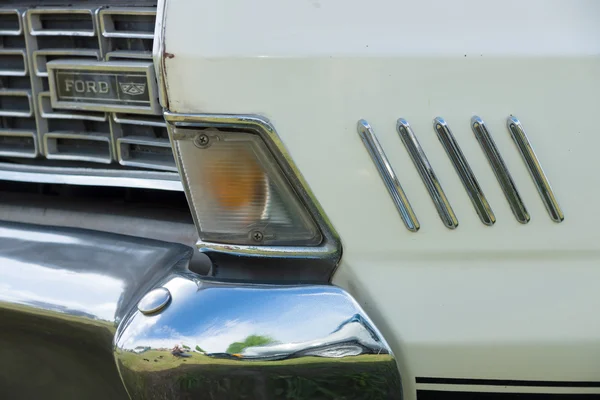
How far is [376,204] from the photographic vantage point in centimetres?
121

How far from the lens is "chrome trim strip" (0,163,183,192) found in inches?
66.8

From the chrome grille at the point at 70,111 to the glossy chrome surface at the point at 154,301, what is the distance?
48cm

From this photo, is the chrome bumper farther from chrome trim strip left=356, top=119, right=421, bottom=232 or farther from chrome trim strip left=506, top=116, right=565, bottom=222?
chrome trim strip left=506, top=116, right=565, bottom=222

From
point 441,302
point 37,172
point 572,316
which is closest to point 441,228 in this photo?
point 441,302

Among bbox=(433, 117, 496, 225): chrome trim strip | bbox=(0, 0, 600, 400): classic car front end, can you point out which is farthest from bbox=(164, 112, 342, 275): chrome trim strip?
bbox=(433, 117, 496, 225): chrome trim strip

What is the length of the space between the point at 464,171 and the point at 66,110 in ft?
3.99

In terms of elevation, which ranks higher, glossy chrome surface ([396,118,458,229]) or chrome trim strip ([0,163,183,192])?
chrome trim strip ([0,163,183,192])

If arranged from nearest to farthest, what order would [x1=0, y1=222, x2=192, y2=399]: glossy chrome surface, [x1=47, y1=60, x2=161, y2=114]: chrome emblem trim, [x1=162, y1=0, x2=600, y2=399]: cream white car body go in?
[x1=162, y1=0, x2=600, y2=399]: cream white car body < [x1=0, y1=222, x2=192, y2=399]: glossy chrome surface < [x1=47, y1=60, x2=161, y2=114]: chrome emblem trim

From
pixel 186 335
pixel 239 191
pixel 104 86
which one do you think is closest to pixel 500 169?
pixel 239 191

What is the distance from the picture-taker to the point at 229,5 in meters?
1.21

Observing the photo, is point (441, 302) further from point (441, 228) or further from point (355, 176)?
Result: point (355, 176)

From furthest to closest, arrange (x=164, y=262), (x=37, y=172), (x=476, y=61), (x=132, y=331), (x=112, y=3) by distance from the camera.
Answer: (x=37, y=172), (x=112, y=3), (x=164, y=262), (x=132, y=331), (x=476, y=61)

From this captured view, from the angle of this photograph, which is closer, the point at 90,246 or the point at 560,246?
the point at 560,246

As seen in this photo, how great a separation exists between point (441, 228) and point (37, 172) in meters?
1.27
